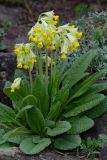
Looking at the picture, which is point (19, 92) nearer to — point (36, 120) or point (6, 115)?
point (6, 115)

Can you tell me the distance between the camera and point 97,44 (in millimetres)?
6293

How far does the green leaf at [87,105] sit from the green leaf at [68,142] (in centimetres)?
25

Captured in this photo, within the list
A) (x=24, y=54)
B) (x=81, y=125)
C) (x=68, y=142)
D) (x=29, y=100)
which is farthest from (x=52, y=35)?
(x=68, y=142)

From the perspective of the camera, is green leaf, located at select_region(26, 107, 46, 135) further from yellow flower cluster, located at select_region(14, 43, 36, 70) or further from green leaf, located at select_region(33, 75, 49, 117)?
yellow flower cluster, located at select_region(14, 43, 36, 70)

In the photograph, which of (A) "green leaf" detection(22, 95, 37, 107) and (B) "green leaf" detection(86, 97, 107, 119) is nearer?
(A) "green leaf" detection(22, 95, 37, 107)

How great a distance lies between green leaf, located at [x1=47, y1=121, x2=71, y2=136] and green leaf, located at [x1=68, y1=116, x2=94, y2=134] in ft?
0.53

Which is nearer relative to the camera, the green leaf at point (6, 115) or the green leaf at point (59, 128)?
the green leaf at point (59, 128)

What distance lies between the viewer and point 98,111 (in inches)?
215

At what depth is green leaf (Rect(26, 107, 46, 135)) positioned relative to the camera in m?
5.15

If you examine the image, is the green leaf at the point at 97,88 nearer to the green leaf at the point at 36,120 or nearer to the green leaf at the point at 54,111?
the green leaf at the point at 54,111

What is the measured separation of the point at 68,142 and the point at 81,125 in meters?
0.22

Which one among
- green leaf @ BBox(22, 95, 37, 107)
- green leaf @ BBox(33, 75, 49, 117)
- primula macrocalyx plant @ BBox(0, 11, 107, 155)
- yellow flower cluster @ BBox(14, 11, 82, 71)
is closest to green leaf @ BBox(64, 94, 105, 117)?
primula macrocalyx plant @ BBox(0, 11, 107, 155)

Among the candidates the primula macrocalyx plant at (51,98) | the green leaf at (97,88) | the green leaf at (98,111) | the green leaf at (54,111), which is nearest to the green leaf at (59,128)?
the primula macrocalyx plant at (51,98)

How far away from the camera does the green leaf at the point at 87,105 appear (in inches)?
207
